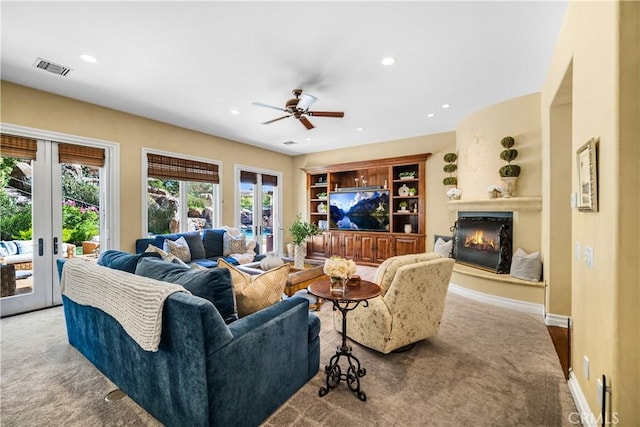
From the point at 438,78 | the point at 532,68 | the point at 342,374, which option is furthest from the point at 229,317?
the point at 532,68

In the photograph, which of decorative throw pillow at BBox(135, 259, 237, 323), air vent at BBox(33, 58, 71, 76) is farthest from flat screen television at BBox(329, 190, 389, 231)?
air vent at BBox(33, 58, 71, 76)

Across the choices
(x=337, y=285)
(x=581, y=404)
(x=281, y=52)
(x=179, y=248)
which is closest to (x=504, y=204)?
(x=581, y=404)

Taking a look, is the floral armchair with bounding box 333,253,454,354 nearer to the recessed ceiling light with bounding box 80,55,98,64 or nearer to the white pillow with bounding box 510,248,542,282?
the white pillow with bounding box 510,248,542,282

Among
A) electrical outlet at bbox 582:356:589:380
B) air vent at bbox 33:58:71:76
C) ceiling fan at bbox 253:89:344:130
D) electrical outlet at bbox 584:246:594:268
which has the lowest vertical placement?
electrical outlet at bbox 582:356:589:380

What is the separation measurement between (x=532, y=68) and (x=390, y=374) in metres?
3.63

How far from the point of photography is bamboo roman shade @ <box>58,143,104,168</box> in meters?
3.90

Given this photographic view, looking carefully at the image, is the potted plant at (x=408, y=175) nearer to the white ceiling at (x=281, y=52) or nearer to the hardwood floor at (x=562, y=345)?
the white ceiling at (x=281, y=52)

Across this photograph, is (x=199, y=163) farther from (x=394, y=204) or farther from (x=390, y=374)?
(x=390, y=374)

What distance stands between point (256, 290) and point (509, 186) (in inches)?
155

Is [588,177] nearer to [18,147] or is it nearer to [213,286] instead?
[213,286]

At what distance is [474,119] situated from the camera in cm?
466

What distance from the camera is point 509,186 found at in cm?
411

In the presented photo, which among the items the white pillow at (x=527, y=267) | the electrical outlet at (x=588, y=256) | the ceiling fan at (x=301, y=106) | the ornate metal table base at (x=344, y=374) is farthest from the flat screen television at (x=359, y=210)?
the electrical outlet at (x=588, y=256)

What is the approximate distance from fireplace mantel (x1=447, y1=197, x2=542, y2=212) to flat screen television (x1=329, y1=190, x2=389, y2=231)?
1941 millimetres
